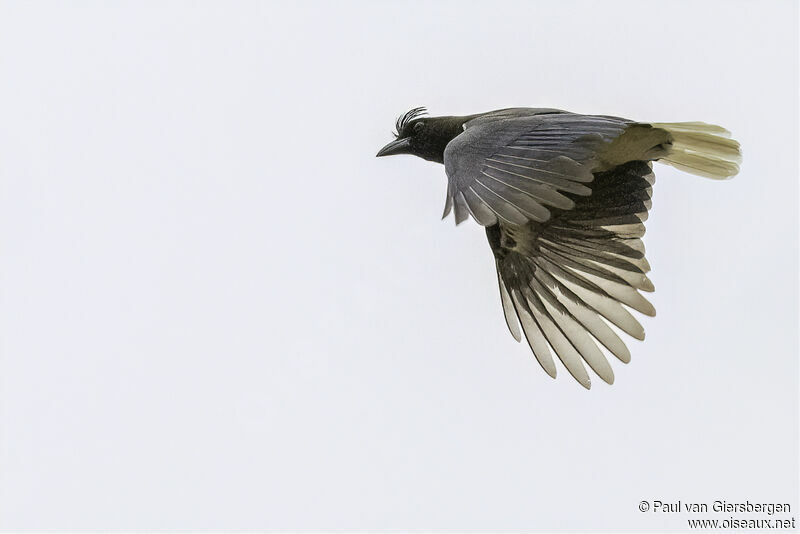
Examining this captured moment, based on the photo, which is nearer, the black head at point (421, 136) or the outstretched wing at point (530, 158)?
the outstretched wing at point (530, 158)

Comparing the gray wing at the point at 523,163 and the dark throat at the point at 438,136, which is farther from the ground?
the dark throat at the point at 438,136

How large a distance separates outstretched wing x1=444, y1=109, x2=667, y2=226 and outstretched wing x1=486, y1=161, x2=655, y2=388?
0.22m

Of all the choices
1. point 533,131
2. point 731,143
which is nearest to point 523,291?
point 533,131

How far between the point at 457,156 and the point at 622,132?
0.77 metres

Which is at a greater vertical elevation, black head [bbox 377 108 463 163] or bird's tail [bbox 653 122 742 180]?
black head [bbox 377 108 463 163]

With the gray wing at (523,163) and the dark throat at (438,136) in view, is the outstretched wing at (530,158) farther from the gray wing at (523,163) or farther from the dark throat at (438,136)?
the dark throat at (438,136)

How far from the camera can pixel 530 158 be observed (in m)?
4.97

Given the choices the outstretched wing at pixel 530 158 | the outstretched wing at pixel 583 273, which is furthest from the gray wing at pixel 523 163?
the outstretched wing at pixel 583 273

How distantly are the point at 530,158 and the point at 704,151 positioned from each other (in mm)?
1436

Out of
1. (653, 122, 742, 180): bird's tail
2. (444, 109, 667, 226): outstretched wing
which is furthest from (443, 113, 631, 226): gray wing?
(653, 122, 742, 180): bird's tail

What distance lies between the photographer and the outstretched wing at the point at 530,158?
15.1 feet

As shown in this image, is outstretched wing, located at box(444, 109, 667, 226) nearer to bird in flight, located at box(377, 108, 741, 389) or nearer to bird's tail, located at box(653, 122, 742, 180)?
Answer: bird in flight, located at box(377, 108, 741, 389)

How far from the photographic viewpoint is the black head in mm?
6168

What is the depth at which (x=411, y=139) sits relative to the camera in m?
6.32
